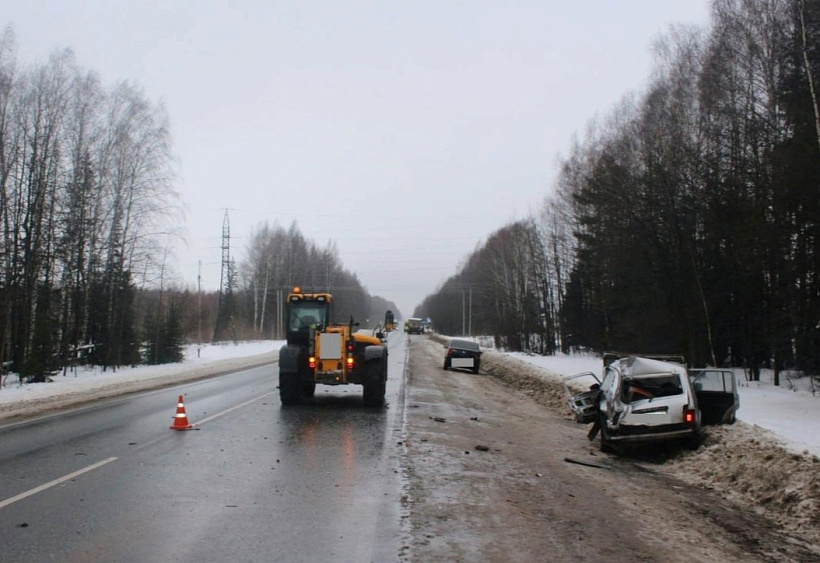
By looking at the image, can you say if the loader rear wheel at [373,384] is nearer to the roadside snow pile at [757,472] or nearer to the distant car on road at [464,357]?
the roadside snow pile at [757,472]

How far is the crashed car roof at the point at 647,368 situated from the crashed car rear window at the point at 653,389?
0.09 metres

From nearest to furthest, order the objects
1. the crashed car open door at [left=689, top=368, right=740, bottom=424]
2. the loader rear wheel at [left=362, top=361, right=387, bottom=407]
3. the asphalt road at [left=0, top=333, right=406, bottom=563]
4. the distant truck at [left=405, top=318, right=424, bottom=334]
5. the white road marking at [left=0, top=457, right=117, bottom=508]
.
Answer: the asphalt road at [left=0, top=333, right=406, bottom=563] < the white road marking at [left=0, top=457, right=117, bottom=508] < the crashed car open door at [left=689, top=368, right=740, bottom=424] < the loader rear wheel at [left=362, top=361, right=387, bottom=407] < the distant truck at [left=405, top=318, right=424, bottom=334]

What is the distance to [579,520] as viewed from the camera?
709cm

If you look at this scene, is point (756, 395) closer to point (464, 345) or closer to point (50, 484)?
point (464, 345)

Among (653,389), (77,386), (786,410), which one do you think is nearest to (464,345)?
(77,386)

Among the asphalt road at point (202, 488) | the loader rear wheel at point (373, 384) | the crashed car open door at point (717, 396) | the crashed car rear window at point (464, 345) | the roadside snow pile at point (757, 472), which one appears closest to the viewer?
the asphalt road at point (202, 488)

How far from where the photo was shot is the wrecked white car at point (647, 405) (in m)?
11.0

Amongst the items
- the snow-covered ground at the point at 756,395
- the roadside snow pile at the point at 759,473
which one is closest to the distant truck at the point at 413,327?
the snow-covered ground at the point at 756,395

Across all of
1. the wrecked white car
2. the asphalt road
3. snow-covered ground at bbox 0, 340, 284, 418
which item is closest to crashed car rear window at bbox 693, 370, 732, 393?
the wrecked white car

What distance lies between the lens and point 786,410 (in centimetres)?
1608

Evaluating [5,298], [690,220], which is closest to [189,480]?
[5,298]

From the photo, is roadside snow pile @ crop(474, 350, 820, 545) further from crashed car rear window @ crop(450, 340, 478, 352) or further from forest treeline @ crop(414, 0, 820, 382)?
crashed car rear window @ crop(450, 340, 478, 352)

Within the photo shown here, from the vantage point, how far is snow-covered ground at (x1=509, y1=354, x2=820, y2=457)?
11.0m

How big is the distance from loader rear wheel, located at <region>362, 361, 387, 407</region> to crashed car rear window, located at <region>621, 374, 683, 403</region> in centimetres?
669
